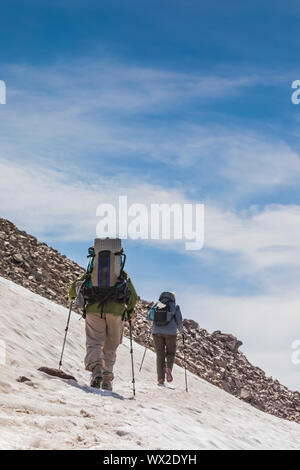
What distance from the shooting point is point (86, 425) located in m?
7.63

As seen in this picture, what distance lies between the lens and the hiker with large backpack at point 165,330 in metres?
17.4

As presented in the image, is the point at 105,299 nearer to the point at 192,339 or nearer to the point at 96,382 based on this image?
the point at 96,382

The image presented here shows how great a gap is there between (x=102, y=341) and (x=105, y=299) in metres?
0.90

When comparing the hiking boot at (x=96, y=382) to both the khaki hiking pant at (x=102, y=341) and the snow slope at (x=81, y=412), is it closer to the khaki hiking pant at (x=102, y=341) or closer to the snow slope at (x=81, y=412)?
the khaki hiking pant at (x=102, y=341)

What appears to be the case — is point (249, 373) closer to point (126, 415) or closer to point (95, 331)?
point (95, 331)

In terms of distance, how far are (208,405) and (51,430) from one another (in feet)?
30.7

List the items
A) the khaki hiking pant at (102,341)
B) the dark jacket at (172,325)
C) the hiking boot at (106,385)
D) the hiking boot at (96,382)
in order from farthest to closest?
the dark jacket at (172,325) < the hiking boot at (106,385) < the khaki hiking pant at (102,341) < the hiking boot at (96,382)

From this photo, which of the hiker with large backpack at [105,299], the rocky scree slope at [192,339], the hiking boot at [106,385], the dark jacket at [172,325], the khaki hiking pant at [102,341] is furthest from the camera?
the rocky scree slope at [192,339]

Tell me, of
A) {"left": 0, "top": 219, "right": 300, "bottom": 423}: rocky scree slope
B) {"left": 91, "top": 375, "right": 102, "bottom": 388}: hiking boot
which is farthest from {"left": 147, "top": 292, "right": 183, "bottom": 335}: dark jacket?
{"left": 0, "top": 219, "right": 300, "bottom": 423}: rocky scree slope

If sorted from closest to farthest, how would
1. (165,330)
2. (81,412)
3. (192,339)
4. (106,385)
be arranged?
(81,412), (106,385), (165,330), (192,339)

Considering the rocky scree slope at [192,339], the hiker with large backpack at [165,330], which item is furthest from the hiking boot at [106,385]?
the rocky scree slope at [192,339]

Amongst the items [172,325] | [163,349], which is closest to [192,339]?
[163,349]

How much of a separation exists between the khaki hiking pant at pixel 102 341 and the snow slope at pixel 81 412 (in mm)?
625

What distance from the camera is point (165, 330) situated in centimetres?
1738
